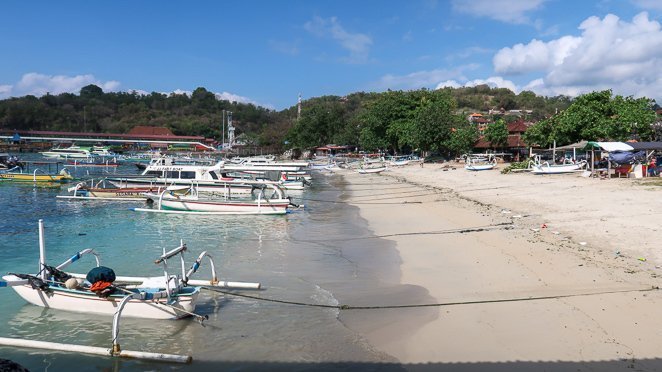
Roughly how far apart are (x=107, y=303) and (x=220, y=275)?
3.99 metres

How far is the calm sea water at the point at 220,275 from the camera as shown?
8.16 meters

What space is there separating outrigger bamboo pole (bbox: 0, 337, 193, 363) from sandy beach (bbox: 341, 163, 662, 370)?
3346 mm

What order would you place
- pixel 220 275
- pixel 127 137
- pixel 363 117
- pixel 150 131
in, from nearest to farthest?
pixel 220 275, pixel 363 117, pixel 127 137, pixel 150 131

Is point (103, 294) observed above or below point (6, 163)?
below

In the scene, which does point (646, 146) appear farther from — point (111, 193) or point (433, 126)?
point (111, 193)

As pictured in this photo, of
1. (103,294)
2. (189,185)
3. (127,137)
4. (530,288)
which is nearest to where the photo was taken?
(103,294)

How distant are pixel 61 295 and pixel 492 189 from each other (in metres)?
26.6

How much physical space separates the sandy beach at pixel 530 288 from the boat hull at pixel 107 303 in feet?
10.8

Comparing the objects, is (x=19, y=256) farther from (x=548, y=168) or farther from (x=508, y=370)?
(x=548, y=168)

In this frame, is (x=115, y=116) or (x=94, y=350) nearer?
(x=94, y=350)

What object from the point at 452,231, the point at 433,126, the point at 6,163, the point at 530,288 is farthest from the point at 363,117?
the point at 530,288

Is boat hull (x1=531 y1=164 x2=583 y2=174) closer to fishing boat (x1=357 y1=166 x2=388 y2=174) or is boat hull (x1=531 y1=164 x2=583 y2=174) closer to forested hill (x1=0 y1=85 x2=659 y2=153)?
forested hill (x1=0 y1=85 x2=659 y2=153)

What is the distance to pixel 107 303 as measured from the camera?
31.0ft

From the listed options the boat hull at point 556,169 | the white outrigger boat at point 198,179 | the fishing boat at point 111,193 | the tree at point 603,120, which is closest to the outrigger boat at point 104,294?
the white outrigger boat at point 198,179
